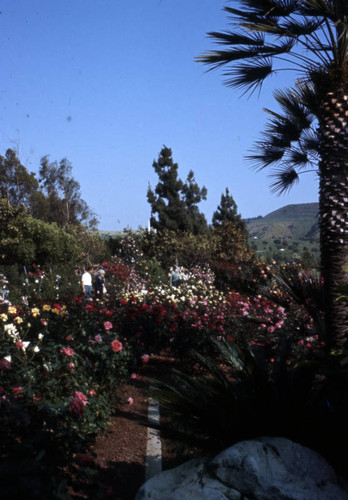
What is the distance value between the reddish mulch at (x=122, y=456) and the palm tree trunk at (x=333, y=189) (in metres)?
2.22

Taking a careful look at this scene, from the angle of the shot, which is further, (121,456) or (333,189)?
(333,189)

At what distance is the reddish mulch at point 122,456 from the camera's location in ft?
9.68

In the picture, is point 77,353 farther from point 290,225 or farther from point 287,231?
point 290,225

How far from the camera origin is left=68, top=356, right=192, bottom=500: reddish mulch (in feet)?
9.68

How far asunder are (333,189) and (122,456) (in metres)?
3.35

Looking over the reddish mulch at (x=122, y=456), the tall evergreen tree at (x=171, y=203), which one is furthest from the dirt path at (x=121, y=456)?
the tall evergreen tree at (x=171, y=203)

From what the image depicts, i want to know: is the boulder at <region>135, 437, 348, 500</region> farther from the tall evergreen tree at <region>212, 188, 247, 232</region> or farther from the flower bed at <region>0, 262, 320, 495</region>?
the tall evergreen tree at <region>212, 188, 247, 232</region>

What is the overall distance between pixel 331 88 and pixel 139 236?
20.1 m

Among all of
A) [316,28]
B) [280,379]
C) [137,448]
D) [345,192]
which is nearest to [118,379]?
[137,448]

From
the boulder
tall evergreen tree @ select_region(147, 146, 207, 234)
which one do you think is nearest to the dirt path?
the boulder

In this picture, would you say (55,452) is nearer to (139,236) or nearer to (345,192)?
(345,192)

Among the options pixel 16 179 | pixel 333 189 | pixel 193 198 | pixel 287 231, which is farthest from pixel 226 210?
pixel 287 231

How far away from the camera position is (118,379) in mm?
5383

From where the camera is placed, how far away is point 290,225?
15500 centimetres
